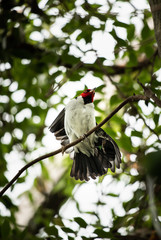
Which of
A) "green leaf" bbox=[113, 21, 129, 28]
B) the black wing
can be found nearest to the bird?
the black wing

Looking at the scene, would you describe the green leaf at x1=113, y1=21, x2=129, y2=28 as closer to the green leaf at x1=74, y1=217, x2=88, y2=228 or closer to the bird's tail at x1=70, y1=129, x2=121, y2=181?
the bird's tail at x1=70, y1=129, x2=121, y2=181

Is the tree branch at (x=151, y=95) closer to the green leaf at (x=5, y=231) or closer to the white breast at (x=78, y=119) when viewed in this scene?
the white breast at (x=78, y=119)

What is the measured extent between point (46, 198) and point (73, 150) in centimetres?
245

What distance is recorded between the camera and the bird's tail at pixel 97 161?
11.8 ft

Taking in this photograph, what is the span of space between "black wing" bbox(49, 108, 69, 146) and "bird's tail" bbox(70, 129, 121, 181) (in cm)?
26

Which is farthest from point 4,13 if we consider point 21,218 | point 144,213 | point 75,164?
point 21,218

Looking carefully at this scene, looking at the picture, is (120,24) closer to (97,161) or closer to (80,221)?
(97,161)

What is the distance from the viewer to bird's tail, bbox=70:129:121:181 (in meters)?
3.59

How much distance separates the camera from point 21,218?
6660mm

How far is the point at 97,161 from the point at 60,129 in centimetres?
66

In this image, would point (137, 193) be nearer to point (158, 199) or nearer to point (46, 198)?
point (158, 199)

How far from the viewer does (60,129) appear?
13.3ft

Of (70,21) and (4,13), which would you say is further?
(70,21)

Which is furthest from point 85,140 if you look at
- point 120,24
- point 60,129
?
point 120,24
